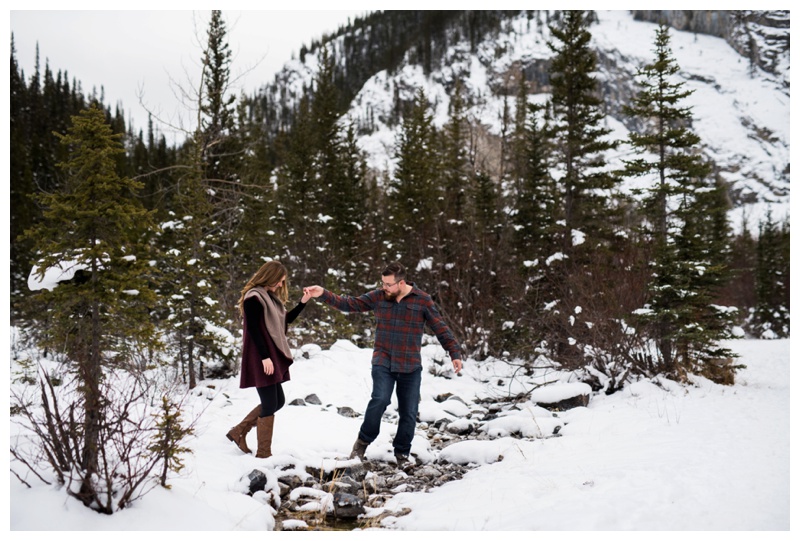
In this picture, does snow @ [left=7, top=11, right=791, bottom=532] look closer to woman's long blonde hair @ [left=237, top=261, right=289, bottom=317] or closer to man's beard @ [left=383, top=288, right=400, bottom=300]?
woman's long blonde hair @ [left=237, top=261, right=289, bottom=317]

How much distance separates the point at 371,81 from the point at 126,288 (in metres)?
131

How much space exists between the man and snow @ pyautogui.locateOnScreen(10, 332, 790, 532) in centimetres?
51

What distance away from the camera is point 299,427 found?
253 inches

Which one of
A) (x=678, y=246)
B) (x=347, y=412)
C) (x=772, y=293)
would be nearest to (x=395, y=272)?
(x=347, y=412)

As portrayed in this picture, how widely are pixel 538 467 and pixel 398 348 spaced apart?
1908mm

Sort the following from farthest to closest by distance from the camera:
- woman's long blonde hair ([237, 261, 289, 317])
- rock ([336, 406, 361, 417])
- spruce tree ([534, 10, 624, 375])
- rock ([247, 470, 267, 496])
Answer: spruce tree ([534, 10, 624, 375]) → rock ([336, 406, 361, 417]) → woman's long blonde hair ([237, 261, 289, 317]) → rock ([247, 470, 267, 496])

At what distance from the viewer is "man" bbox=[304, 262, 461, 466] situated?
543 cm

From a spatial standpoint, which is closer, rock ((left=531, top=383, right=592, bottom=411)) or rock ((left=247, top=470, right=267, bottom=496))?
rock ((left=247, top=470, right=267, bottom=496))

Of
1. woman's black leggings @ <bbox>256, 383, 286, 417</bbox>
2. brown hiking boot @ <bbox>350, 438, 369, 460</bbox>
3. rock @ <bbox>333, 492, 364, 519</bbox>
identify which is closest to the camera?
rock @ <bbox>333, 492, 364, 519</bbox>

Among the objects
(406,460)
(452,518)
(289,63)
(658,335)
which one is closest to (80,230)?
(406,460)

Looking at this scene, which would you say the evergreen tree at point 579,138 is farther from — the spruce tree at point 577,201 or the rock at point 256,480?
the rock at point 256,480

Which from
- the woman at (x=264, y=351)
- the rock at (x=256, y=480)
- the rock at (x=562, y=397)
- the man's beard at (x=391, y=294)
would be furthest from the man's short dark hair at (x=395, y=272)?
the rock at (x=562, y=397)

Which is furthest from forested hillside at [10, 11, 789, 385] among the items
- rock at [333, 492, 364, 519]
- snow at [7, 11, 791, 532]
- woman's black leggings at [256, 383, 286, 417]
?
rock at [333, 492, 364, 519]

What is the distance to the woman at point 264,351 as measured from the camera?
5.02 m
